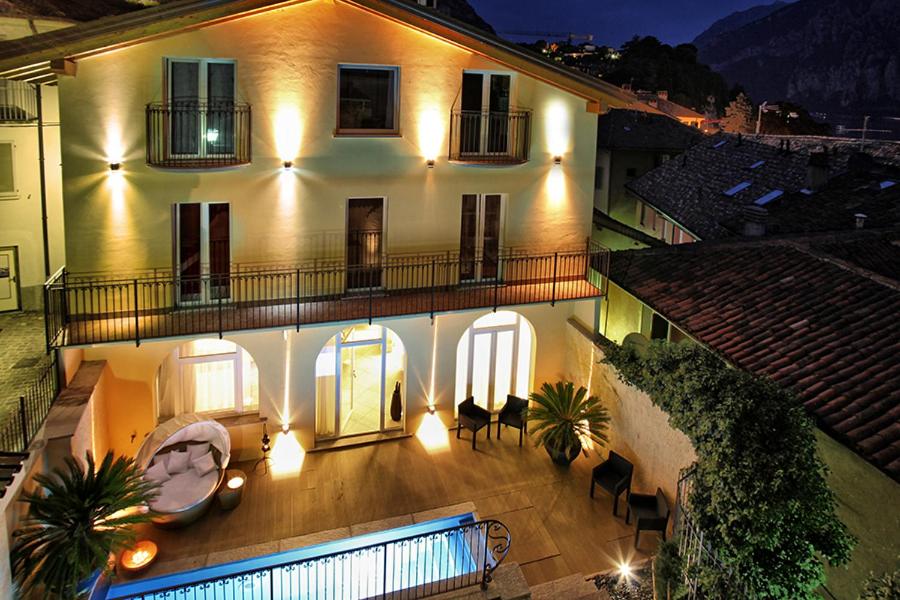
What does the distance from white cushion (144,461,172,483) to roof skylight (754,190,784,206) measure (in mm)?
19092

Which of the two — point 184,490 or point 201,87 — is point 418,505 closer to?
point 184,490

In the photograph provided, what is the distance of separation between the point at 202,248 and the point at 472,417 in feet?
23.4

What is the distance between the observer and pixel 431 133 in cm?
1556

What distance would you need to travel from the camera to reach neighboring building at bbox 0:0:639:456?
43.8 feet

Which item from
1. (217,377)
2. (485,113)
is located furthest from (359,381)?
(485,113)

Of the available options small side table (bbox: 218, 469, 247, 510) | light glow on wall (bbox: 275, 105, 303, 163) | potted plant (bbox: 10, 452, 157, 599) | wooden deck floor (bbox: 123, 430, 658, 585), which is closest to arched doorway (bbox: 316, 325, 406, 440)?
wooden deck floor (bbox: 123, 430, 658, 585)

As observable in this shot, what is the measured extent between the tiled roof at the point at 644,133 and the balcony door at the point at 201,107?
78.5 feet

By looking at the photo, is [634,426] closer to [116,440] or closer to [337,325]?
[337,325]

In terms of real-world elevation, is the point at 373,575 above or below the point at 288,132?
below

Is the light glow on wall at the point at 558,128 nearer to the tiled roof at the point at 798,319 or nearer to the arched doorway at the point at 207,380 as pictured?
the tiled roof at the point at 798,319

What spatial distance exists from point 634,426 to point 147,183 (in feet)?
36.3

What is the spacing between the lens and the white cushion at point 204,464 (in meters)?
13.5

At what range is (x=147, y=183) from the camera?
13703mm

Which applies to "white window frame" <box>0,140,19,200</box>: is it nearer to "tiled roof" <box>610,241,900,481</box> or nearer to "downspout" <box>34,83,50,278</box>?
"downspout" <box>34,83,50,278</box>
